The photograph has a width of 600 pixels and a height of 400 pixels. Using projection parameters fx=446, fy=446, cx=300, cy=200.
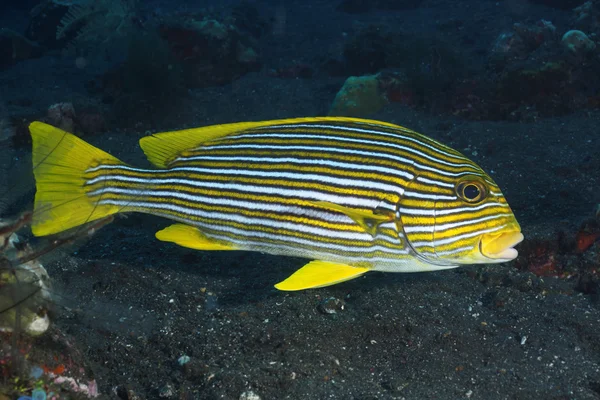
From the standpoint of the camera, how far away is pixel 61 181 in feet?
11.2

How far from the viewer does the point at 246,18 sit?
1770 cm

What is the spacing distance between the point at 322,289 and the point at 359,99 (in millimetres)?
5900

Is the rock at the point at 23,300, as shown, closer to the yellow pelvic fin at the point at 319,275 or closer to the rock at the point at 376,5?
the yellow pelvic fin at the point at 319,275

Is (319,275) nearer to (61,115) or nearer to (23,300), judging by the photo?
(23,300)

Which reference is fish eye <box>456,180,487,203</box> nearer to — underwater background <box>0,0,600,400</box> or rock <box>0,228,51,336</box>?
underwater background <box>0,0,600,400</box>

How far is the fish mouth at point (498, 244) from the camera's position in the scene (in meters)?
2.88

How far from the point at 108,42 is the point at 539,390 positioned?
47.6 feet

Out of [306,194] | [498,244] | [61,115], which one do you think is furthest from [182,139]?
[61,115]

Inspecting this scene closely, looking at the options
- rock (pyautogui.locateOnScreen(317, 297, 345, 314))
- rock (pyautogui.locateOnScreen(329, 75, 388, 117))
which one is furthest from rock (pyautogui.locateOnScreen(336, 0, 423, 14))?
rock (pyautogui.locateOnScreen(317, 297, 345, 314))

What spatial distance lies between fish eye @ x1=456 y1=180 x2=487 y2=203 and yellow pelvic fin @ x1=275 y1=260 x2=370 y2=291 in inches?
32.8

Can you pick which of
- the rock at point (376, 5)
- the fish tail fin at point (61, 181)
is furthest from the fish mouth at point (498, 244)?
the rock at point (376, 5)

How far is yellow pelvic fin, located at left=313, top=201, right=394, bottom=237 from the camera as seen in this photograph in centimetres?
299

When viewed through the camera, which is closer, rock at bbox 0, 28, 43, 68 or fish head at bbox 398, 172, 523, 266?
fish head at bbox 398, 172, 523, 266

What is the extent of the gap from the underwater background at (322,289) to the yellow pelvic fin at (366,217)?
130 centimetres
